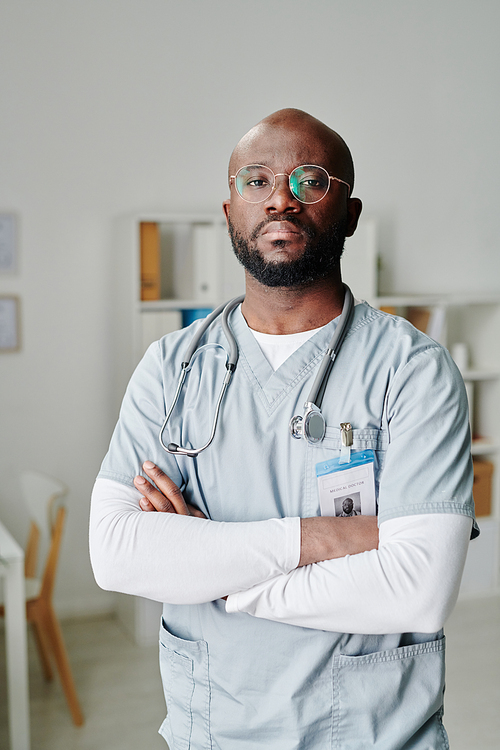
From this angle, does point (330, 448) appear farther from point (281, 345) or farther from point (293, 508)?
point (281, 345)

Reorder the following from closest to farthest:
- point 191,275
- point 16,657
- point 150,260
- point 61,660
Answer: point 16,657 → point 61,660 → point 150,260 → point 191,275

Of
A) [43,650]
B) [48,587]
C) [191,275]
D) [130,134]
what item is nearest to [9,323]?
[191,275]

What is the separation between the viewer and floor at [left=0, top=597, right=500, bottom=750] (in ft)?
8.52

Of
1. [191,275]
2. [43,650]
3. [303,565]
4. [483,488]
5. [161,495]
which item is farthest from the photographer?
[483,488]

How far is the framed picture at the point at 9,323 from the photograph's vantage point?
3.41 metres

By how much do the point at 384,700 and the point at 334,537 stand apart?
0.26 m

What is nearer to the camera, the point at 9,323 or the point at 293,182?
the point at 293,182

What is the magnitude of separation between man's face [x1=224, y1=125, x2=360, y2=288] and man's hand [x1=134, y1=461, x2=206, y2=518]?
0.38 meters

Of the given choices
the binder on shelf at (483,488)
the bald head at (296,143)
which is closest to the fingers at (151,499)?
the bald head at (296,143)

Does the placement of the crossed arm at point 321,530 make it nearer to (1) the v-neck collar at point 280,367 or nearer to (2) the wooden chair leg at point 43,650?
(1) the v-neck collar at point 280,367

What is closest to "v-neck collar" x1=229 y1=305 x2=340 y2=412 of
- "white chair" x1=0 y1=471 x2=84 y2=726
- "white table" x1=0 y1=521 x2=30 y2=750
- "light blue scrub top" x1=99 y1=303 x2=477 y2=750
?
"light blue scrub top" x1=99 y1=303 x2=477 y2=750

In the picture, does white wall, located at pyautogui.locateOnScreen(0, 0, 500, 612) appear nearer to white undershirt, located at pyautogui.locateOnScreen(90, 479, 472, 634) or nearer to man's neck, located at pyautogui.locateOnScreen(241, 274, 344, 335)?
man's neck, located at pyautogui.locateOnScreen(241, 274, 344, 335)

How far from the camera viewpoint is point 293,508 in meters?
1.21

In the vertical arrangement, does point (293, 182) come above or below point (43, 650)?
above
